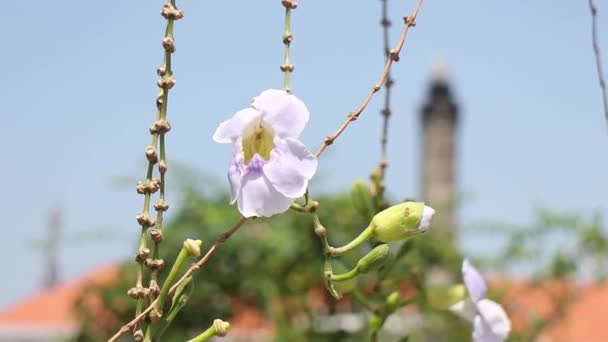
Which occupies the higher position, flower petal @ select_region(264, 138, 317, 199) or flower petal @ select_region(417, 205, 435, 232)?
flower petal @ select_region(264, 138, 317, 199)

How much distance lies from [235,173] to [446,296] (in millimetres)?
300

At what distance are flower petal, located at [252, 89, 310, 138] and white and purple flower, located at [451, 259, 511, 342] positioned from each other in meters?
0.21

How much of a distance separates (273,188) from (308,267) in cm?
225

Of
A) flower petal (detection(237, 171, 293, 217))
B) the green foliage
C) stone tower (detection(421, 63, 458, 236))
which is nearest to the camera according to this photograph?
flower petal (detection(237, 171, 293, 217))

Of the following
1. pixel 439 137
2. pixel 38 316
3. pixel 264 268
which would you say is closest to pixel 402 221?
pixel 264 268

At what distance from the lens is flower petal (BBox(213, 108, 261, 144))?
49cm

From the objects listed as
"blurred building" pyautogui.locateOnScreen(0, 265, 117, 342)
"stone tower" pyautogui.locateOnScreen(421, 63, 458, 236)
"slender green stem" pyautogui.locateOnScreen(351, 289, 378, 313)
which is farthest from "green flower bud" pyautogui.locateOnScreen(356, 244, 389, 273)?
"stone tower" pyautogui.locateOnScreen(421, 63, 458, 236)

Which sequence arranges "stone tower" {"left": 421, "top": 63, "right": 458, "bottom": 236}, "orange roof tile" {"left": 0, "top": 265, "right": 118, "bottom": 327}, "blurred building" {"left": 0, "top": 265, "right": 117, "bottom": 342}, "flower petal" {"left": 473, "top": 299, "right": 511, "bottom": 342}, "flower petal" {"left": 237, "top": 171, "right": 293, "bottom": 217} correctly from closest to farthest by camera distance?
"flower petal" {"left": 237, "top": 171, "right": 293, "bottom": 217}
"flower petal" {"left": 473, "top": 299, "right": 511, "bottom": 342}
"blurred building" {"left": 0, "top": 265, "right": 117, "bottom": 342}
"orange roof tile" {"left": 0, "top": 265, "right": 118, "bottom": 327}
"stone tower" {"left": 421, "top": 63, "right": 458, "bottom": 236}

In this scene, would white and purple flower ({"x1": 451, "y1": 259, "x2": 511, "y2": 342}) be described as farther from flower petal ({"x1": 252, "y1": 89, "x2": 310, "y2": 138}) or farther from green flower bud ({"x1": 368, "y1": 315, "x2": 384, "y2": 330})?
flower petal ({"x1": 252, "y1": 89, "x2": 310, "y2": 138})

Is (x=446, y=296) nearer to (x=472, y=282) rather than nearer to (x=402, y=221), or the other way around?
(x=472, y=282)

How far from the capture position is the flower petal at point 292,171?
465mm

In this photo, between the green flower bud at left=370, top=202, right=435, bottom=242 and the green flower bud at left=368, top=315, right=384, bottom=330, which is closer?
the green flower bud at left=370, top=202, right=435, bottom=242

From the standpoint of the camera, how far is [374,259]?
52cm

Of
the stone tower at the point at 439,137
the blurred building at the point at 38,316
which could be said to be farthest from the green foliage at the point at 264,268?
the stone tower at the point at 439,137
